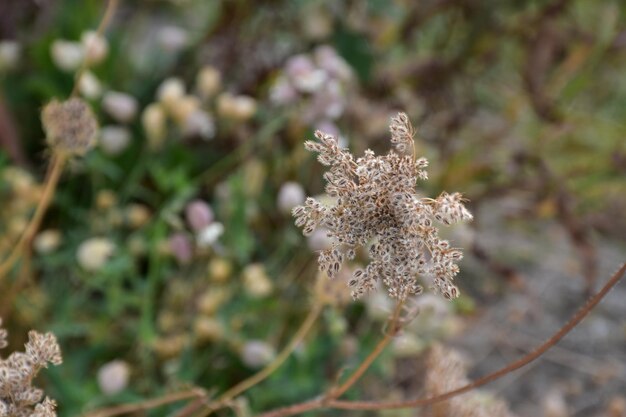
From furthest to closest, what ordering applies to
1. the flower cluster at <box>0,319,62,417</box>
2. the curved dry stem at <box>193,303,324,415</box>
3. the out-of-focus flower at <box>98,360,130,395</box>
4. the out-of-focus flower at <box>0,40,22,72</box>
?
the out-of-focus flower at <box>0,40,22,72</box>
the out-of-focus flower at <box>98,360,130,395</box>
the curved dry stem at <box>193,303,324,415</box>
the flower cluster at <box>0,319,62,417</box>

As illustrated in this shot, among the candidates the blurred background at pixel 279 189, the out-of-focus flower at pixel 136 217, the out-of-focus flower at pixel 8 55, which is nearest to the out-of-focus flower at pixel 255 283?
the blurred background at pixel 279 189

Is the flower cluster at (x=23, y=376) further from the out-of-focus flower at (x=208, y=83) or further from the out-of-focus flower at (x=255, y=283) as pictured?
the out-of-focus flower at (x=208, y=83)

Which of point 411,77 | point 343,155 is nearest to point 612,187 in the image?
point 411,77

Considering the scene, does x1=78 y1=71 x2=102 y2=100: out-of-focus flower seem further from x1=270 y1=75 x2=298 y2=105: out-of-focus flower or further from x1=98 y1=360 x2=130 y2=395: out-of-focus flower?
x1=98 y1=360 x2=130 y2=395: out-of-focus flower

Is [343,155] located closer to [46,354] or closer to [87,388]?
[46,354]

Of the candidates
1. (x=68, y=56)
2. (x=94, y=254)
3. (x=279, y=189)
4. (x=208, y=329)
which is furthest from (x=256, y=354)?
(x=68, y=56)

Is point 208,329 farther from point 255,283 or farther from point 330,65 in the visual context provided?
point 330,65

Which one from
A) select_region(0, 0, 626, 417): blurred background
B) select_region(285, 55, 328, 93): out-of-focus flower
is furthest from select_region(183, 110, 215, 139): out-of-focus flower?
select_region(285, 55, 328, 93): out-of-focus flower
